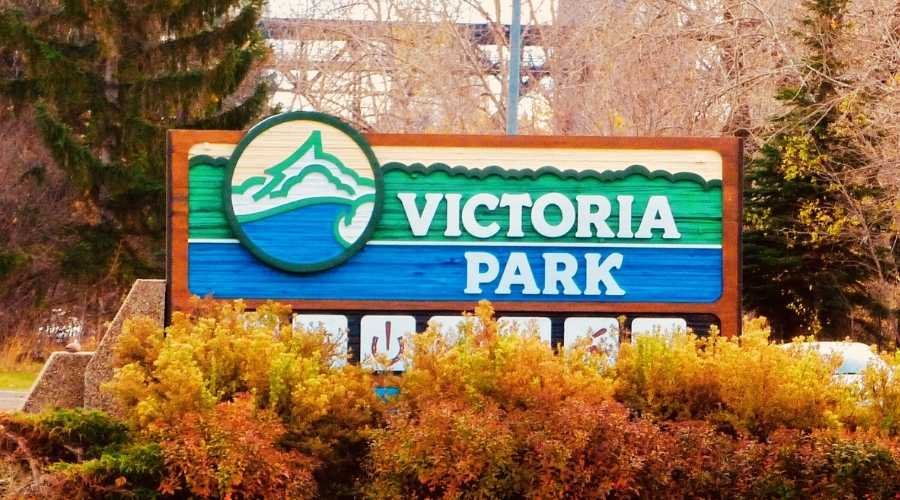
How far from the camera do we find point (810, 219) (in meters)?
25.5

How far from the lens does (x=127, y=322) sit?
856cm

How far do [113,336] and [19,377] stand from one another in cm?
1484

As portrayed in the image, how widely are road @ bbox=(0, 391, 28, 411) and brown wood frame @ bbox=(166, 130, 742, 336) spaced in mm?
8655

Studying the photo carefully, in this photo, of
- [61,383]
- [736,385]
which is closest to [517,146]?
[736,385]

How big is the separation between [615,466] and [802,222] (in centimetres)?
1910

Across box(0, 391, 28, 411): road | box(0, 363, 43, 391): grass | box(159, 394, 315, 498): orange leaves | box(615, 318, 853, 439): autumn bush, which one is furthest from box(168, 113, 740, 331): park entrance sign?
box(0, 363, 43, 391): grass

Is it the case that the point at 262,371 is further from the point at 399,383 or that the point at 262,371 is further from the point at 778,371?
the point at 778,371

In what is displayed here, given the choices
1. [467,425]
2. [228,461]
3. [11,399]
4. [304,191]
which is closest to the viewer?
[228,461]

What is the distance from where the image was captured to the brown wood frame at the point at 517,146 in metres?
9.37

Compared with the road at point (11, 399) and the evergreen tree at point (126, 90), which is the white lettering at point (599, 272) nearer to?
the road at point (11, 399)

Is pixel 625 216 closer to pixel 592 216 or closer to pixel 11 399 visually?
pixel 592 216

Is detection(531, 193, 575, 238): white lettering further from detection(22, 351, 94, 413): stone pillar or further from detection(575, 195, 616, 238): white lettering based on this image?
detection(22, 351, 94, 413): stone pillar

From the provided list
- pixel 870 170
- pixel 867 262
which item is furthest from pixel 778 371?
pixel 867 262

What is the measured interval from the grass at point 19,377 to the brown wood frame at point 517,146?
12.7 metres
